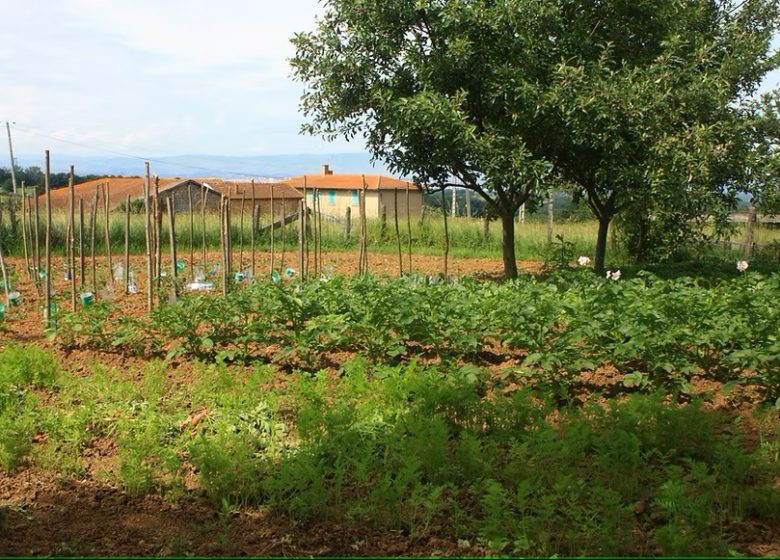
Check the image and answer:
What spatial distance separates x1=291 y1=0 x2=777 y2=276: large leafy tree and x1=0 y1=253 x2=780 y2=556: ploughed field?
3.09 metres

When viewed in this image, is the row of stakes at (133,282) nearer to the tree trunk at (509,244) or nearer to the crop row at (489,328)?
the crop row at (489,328)

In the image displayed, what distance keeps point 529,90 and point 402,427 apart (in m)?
6.06

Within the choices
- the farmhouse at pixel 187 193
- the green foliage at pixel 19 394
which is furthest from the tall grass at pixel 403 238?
the green foliage at pixel 19 394

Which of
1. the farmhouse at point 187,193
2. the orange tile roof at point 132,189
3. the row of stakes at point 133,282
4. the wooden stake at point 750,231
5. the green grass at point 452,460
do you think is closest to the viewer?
the green grass at point 452,460

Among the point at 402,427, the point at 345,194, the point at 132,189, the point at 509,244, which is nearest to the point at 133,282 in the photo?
the point at 509,244

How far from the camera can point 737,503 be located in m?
3.68

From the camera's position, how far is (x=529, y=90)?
30.5ft

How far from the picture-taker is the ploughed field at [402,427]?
347 cm

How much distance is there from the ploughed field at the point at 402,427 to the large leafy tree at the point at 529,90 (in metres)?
3.09

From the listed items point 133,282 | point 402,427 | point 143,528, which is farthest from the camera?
point 133,282

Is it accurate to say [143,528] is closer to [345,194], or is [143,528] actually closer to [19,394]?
[19,394]

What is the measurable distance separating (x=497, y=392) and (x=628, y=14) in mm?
8071

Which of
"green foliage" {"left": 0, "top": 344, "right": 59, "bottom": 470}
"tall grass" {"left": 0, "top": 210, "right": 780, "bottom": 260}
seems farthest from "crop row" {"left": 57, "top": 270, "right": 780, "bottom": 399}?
"tall grass" {"left": 0, "top": 210, "right": 780, "bottom": 260}

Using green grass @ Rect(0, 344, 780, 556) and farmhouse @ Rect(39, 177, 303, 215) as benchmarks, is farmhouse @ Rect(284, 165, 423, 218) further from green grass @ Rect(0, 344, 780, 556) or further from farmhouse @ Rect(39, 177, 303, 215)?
green grass @ Rect(0, 344, 780, 556)
